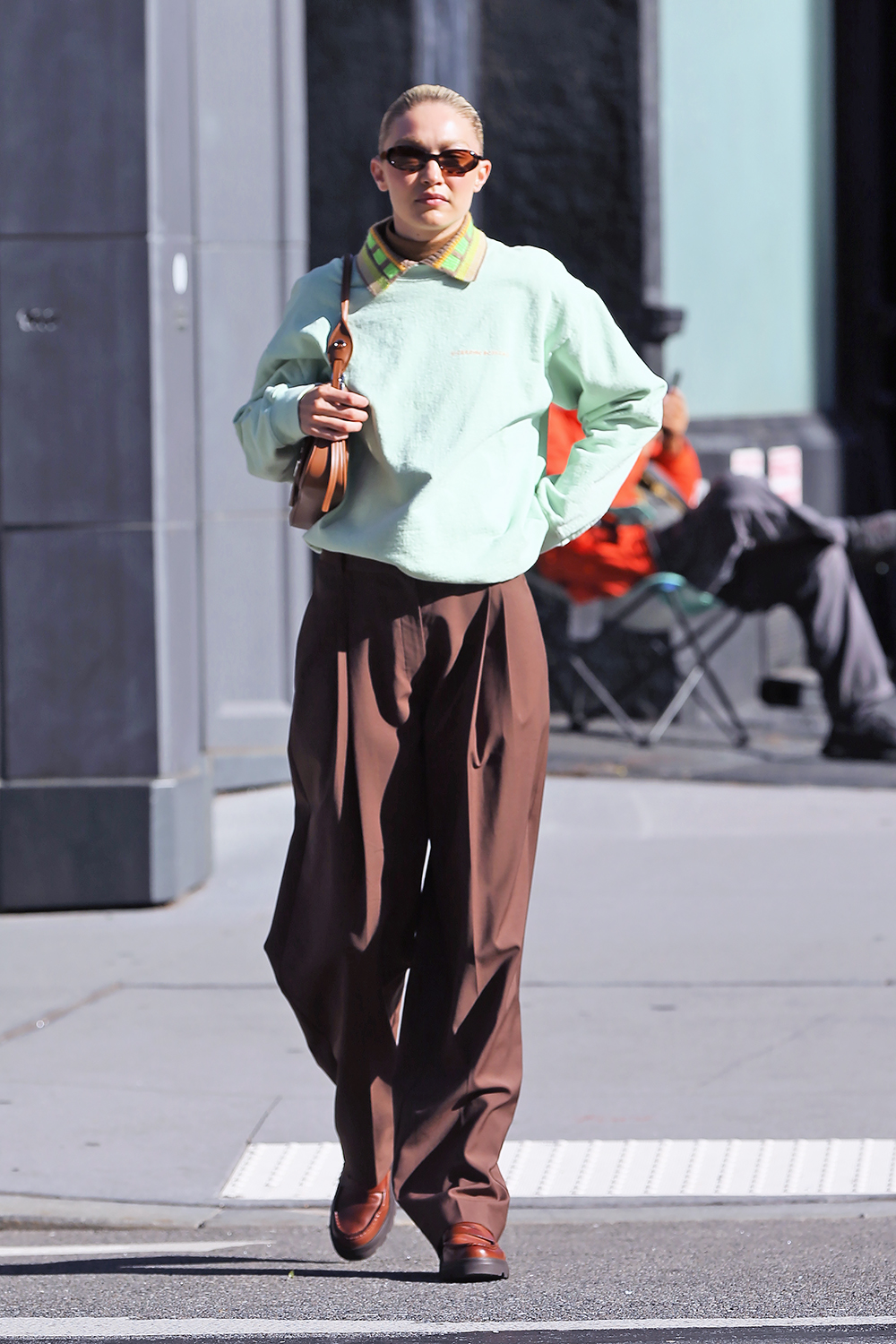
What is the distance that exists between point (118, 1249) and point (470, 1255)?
0.85 m

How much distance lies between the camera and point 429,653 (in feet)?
12.2

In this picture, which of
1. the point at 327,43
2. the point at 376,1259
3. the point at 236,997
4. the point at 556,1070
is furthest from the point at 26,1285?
the point at 327,43

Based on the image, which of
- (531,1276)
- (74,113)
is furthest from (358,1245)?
(74,113)

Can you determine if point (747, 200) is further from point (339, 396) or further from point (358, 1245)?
point (358, 1245)

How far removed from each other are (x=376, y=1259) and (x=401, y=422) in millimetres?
1543

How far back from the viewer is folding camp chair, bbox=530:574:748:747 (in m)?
9.36

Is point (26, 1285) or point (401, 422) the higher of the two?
point (401, 422)

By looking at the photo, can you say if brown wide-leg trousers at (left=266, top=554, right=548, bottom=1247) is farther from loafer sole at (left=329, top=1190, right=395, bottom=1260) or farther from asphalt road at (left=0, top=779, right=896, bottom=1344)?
asphalt road at (left=0, top=779, right=896, bottom=1344)

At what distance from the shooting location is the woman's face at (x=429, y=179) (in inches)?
144

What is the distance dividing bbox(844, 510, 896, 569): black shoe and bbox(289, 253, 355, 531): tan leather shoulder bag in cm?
576

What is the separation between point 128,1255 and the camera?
411 centimetres

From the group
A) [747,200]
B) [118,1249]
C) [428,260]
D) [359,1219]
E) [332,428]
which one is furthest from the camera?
[747,200]

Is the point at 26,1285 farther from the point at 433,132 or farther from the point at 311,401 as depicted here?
the point at 433,132

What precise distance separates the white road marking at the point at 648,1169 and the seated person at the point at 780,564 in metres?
4.63
